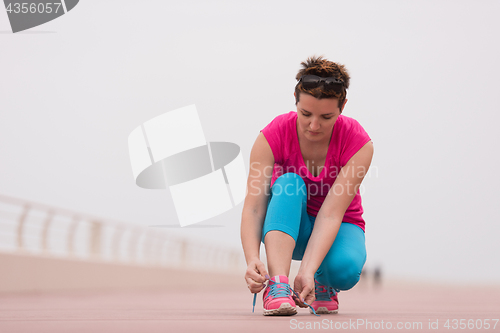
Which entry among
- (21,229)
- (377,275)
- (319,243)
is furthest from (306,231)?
(377,275)

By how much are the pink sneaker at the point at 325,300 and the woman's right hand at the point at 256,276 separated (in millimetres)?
600

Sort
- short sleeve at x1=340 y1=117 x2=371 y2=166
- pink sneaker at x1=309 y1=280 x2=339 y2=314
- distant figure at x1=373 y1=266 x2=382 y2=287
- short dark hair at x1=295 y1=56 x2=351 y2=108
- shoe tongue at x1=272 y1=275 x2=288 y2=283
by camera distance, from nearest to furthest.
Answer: shoe tongue at x1=272 y1=275 x2=288 y2=283 → short dark hair at x1=295 y1=56 x2=351 y2=108 → short sleeve at x1=340 y1=117 x2=371 y2=166 → pink sneaker at x1=309 y1=280 x2=339 y2=314 → distant figure at x1=373 y1=266 x2=382 y2=287

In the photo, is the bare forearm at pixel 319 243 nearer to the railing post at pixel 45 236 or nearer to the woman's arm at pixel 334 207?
the woman's arm at pixel 334 207

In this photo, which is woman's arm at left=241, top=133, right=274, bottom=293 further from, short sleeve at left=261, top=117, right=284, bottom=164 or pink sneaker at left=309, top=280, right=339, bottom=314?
pink sneaker at left=309, top=280, right=339, bottom=314

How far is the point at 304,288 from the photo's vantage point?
2.30 m

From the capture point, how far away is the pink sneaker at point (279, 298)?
222 centimetres

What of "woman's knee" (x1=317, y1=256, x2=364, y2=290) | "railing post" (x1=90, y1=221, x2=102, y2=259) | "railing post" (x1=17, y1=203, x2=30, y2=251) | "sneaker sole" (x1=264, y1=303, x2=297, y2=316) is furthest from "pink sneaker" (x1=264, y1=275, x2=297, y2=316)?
"railing post" (x1=90, y1=221, x2=102, y2=259)

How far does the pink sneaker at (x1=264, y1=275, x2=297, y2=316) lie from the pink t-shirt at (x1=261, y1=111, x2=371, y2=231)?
1.89 feet

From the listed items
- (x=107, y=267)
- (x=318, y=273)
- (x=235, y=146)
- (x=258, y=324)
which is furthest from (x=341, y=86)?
(x=235, y=146)

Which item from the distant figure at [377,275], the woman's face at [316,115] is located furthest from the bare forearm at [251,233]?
the distant figure at [377,275]

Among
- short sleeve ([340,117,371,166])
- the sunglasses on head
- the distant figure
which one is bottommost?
the distant figure

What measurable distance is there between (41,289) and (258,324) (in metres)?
4.25

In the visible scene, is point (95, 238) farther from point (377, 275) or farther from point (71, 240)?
point (377, 275)

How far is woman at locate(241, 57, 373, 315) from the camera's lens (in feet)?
7.85
